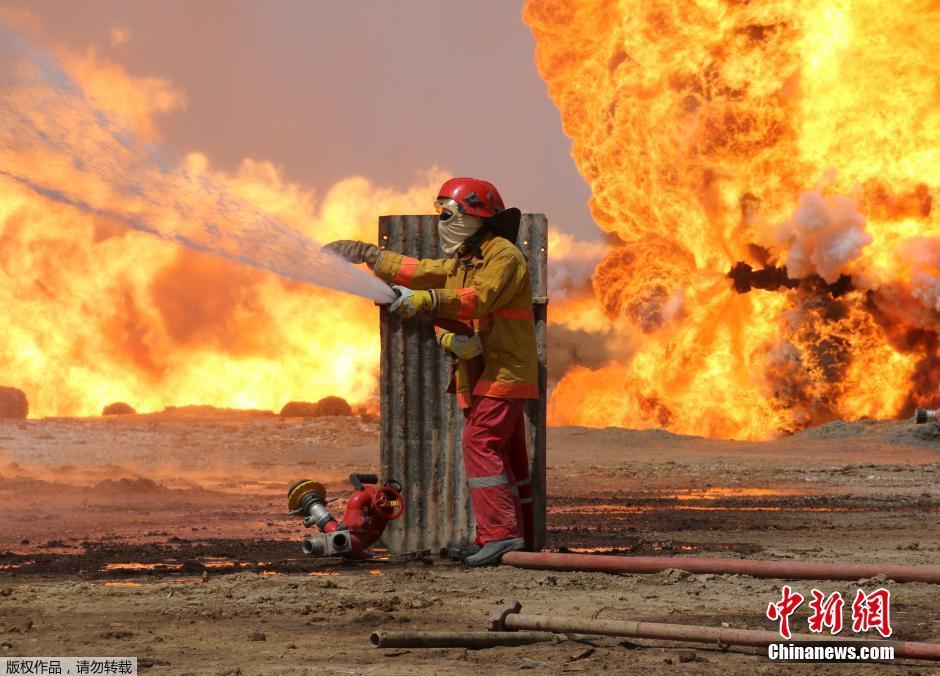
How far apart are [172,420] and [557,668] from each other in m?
30.2

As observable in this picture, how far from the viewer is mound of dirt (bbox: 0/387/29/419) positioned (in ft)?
116

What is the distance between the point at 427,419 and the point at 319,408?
94.1 ft

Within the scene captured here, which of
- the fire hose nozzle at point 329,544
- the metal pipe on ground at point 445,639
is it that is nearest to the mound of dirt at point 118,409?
the fire hose nozzle at point 329,544

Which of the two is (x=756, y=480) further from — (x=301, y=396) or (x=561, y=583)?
(x=301, y=396)

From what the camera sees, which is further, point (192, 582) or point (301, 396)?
point (301, 396)

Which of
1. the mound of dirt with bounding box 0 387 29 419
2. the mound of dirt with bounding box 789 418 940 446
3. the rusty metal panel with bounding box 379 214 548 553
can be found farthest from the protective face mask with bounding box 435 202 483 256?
the mound of dirt with bounding box 0 387 29 419

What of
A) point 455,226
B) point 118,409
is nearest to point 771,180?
point 118,409

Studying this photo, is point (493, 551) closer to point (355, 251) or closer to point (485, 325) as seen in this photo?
point (485, 325)

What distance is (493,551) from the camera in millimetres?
8375

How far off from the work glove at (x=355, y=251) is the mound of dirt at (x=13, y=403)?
2961 centimetres

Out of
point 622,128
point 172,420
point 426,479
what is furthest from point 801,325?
point 426,479

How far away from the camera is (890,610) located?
6465 millimetres

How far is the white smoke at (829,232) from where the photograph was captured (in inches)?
1314

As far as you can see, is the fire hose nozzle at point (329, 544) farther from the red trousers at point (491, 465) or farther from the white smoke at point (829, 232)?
the white smoke at point (829, 232)
